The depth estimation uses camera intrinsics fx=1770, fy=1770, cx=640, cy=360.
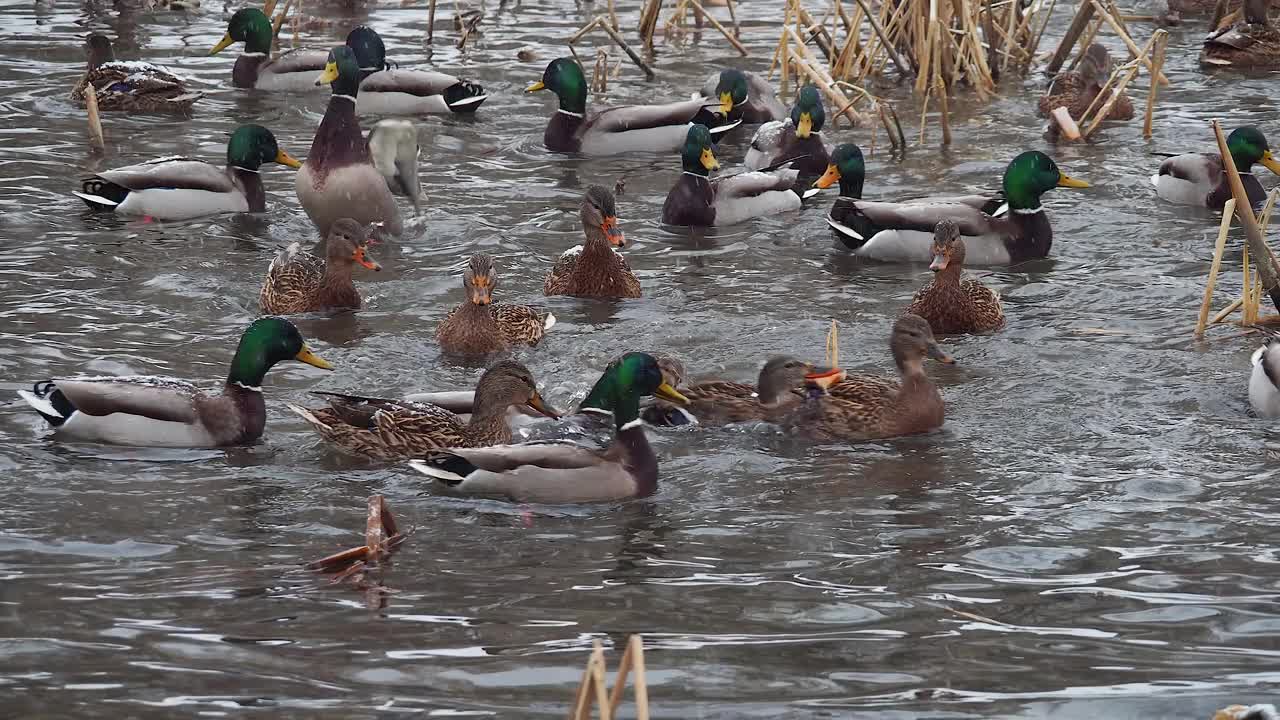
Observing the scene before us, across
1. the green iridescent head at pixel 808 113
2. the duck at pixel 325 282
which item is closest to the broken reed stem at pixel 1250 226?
the green iridescent head at pixel 808 113

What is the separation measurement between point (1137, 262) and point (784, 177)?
2475 mm

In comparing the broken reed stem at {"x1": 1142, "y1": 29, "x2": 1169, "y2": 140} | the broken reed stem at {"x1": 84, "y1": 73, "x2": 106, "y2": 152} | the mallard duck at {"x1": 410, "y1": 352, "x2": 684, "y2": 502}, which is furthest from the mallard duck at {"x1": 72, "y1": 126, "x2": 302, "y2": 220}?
the broken reed stem at {"x1": 1142, "y1": 29, "x2": 1169, "y2": 140}

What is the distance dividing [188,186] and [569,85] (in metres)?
3.11

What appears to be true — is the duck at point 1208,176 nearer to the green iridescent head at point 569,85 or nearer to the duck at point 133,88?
the green iridescent head at point 569,85

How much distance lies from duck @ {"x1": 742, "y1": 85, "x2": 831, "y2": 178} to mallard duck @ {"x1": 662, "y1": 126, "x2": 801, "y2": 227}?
1.88ft

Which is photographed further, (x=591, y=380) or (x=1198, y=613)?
(x=591, y=380)

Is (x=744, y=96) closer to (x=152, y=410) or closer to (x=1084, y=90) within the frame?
(x=1084, y=90)

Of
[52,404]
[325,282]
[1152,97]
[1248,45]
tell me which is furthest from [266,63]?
[1248,45]

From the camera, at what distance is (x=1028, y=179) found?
1061 centimetres

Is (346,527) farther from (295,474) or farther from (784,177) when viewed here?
(784,177)

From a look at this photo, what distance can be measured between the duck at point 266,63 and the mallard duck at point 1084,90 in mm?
5914

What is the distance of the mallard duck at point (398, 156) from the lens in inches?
453

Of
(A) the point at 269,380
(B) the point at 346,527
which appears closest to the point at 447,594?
(B) the point at 346,527

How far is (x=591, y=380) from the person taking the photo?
8375mm
